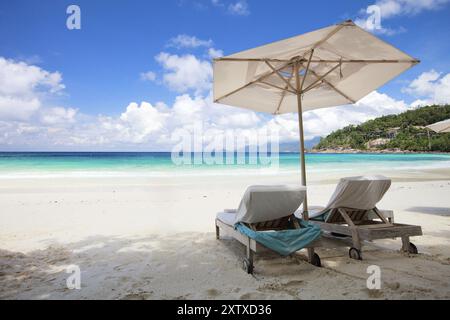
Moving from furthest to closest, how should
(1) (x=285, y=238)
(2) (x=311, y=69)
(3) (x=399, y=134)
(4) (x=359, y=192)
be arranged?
(3) (x=399, y=134) → (2) (x=311, y=69) → (4) (x=359, y=192) → (1) (x=285, y=238)

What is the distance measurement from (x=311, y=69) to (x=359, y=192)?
2.18 metres

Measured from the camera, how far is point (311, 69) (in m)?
4.76

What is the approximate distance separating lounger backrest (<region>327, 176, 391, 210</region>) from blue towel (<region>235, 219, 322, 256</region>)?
0.69 m

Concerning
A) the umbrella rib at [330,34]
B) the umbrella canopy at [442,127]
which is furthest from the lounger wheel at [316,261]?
the umbrella canopy at [442,127]

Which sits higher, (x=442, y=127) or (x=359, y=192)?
(x=442, y=127)

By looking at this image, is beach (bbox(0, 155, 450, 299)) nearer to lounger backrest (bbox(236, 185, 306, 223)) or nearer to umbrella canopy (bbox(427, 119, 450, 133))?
lounger backrest (bbox(236, 185, 306, 223))

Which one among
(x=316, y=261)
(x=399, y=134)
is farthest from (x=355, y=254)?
(x=399, y=134)

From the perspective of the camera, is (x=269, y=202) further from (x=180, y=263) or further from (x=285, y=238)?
(x=180, y=263)

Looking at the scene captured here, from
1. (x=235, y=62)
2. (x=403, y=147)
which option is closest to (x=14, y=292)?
(x=235, y=62)

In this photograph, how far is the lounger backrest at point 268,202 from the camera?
10.8 feet

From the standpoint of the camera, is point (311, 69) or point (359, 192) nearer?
point (359, 192)

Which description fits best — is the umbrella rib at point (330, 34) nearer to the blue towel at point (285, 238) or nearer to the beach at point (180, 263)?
the blue towel at point (285, 238)

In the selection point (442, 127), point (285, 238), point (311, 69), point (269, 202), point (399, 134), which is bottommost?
point (285, 238)

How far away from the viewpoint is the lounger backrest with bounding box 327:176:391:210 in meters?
3.74
